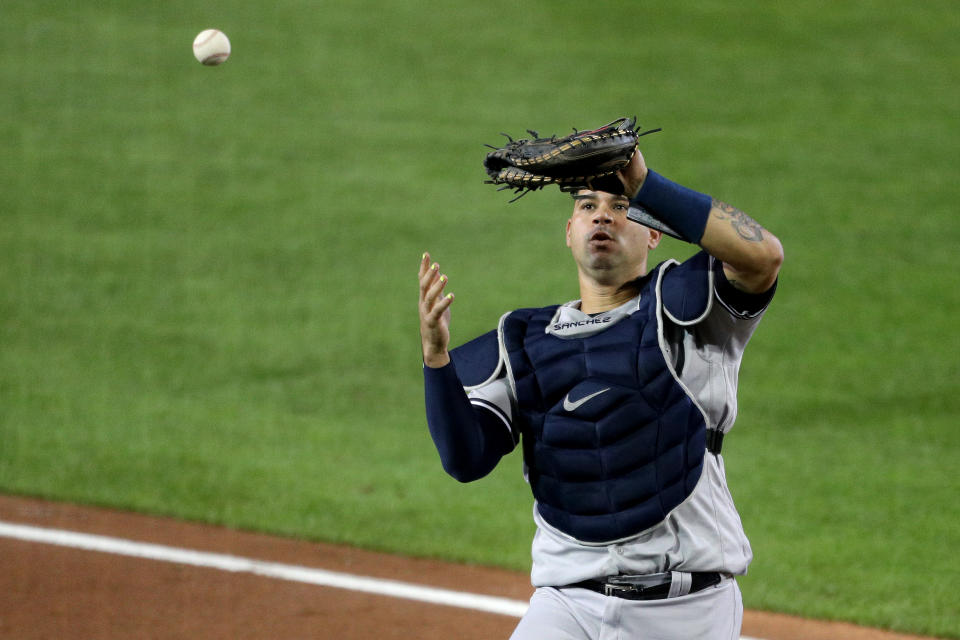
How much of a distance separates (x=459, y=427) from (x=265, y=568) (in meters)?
3.19

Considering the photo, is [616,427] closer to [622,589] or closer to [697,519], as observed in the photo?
[697,519]

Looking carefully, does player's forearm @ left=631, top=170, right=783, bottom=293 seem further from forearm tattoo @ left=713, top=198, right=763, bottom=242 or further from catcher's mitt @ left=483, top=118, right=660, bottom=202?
catcher's mitt @ left=483, top=118, right=660, bottom=202

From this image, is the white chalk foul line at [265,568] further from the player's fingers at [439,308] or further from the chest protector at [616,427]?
the player's fingers at [439,308]

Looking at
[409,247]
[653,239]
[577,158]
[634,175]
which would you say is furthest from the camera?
[409,247]

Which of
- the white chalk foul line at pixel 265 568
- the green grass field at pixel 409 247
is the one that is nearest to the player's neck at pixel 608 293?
the white chalk foul line at pixel 265 568

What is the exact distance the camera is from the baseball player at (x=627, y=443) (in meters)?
3.46

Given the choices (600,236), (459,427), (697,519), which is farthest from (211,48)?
(697,519)

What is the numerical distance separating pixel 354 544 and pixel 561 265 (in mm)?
5764

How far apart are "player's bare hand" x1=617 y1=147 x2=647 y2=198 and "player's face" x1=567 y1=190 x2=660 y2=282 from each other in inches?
16.7

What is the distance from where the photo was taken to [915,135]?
1475cm

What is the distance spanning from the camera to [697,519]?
3.51 m

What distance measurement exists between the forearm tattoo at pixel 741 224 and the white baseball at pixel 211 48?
10.6 feet

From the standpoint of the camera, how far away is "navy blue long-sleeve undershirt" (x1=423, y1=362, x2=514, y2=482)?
353 cm

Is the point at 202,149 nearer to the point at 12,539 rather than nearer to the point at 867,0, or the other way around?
the point at 12,539
